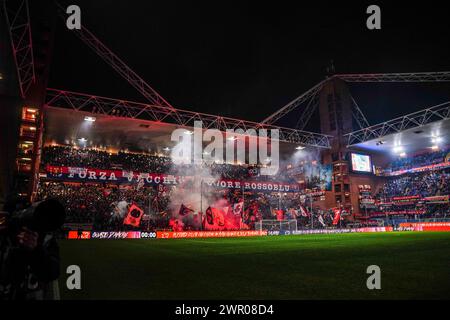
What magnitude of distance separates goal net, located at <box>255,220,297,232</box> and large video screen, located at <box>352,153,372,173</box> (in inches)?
758

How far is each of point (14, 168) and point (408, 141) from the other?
46.8m

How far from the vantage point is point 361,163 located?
48844 millimetres

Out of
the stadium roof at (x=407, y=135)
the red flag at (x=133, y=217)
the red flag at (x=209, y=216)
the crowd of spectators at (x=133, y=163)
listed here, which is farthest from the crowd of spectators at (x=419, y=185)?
the red flag at (x=133, y=217)

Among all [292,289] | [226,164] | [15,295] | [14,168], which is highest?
[226,164]

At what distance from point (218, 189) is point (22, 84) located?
955 inches

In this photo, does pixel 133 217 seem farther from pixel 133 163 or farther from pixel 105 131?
pixel 133 163

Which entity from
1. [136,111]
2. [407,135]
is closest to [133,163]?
[136,111]

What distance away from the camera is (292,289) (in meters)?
5.01

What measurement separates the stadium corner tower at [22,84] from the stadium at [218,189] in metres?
0.11

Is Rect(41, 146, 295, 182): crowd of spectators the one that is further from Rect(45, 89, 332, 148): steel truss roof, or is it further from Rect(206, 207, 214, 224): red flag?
Rect(206, 207, 214, 224): red flag

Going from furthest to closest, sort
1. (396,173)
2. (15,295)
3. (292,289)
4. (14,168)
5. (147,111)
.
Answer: (396,173), (147,111), (14,168), (292,289), (15,295)
